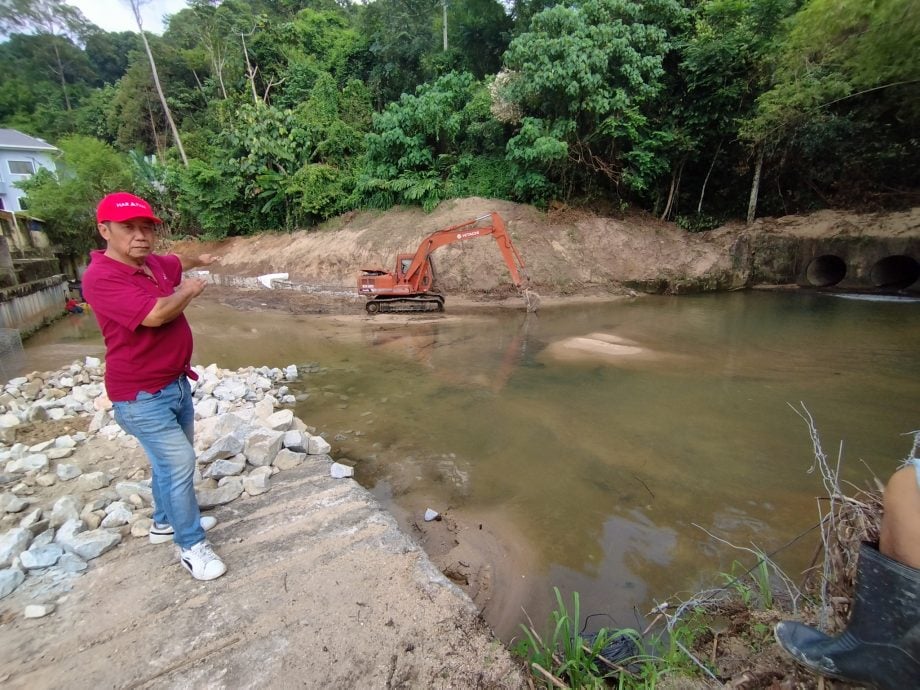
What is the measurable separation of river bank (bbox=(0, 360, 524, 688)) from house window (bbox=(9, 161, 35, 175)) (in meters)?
33.4

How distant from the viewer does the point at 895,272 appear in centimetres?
1438

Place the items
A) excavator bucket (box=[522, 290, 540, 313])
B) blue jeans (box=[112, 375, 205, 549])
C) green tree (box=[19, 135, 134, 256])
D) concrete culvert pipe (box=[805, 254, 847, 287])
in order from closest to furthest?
blue jeans (box=[112, 375, 205, 549]) → excavator bucket (box=[522, 290, 540, 313]) → concrete culvert pipe (box=[805, 254, 847, 287]) → green tree (box=[19, 135, 134, 256])

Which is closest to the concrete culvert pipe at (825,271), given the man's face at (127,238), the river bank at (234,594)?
the river bank at (234,594)

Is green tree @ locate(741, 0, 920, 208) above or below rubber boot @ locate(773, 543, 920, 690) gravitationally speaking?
above

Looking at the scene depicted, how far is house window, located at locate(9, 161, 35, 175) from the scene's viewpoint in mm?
26172

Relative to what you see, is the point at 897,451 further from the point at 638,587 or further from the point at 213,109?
the point at 213,109

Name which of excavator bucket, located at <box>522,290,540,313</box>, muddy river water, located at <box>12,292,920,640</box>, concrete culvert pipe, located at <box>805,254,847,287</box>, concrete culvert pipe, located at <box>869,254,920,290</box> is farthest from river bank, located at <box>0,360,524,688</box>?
concrete culvert pipe, located at <box>869,254,920,290</box>

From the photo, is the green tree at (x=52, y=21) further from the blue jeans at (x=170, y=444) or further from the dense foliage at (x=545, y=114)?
the blue jeans at (x=170, y=444)

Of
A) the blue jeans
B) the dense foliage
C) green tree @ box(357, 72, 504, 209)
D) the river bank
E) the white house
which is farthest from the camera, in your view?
the white house

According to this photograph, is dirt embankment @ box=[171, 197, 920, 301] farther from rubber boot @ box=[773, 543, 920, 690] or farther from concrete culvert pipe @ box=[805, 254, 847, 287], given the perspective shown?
rubber boot @ box=[773, 543, 920, 690]

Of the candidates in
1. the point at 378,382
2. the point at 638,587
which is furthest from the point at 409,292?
the point at 638,587

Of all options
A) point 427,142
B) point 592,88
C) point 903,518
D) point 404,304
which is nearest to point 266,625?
point 903,518

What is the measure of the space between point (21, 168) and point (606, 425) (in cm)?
3670

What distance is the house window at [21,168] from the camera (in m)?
26.2
